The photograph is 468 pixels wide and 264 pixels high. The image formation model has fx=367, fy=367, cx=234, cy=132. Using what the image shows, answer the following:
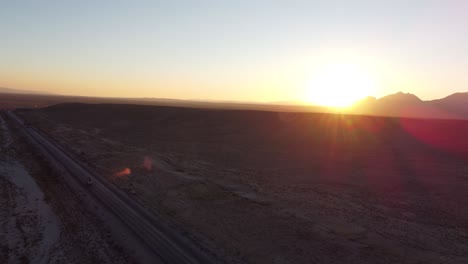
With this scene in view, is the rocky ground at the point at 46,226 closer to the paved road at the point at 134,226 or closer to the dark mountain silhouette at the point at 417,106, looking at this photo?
the paved road at the point at 134,226

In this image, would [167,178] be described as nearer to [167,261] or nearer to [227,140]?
[167,261]

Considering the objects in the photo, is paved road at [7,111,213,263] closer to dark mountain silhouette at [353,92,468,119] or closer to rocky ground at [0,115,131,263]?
rocky ground at [0,115,131,263]

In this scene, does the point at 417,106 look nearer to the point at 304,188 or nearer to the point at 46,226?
the point at 304,188

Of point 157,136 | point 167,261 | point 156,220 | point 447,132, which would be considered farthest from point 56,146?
point 447,132

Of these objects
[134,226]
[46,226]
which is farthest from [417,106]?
[46,226]

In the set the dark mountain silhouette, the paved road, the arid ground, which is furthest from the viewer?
the dark mountain silhouette

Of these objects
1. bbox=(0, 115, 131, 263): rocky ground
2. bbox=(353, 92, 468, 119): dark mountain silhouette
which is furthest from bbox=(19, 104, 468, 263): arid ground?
bbox=(353, 92, 468, 119): dark mountain silhouette

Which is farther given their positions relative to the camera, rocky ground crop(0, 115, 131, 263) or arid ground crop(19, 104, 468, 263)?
arid ground crop(19, 104, 468, 263)

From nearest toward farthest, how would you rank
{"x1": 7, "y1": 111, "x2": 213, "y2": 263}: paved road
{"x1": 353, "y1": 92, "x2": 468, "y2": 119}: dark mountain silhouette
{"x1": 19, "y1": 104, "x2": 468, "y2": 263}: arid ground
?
{"x1": 7, "y1": 111, "x2": 213, "y2": 263}: paved road → {"x1": 19, "y1": 104, "x2": 468, "y2": 263}: arid ground → {"x1": 353, "y1": 92, "x2": 468, "y2": 119}: dark mountain silhouette
